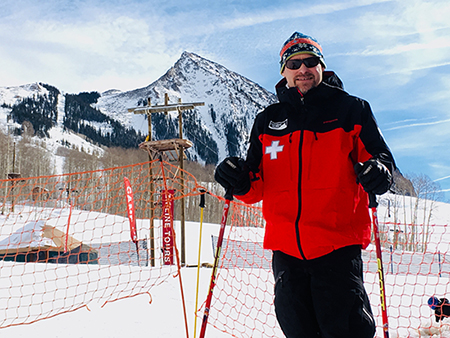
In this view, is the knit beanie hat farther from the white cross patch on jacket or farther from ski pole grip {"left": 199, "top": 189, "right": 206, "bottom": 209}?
ski pole grip {"left": 199, "top": 189, "right": 206, "bottom": 209}

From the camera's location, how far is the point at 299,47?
6.13 feet

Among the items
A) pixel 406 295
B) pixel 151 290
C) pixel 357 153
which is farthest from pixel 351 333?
pixel 406 295

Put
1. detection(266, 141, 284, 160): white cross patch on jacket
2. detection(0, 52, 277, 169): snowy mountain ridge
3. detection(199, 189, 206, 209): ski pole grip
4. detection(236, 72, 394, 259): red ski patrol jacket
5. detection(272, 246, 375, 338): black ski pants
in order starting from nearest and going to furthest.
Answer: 1. detection(272, 246, 375, 338): black ski pants
2. detection(236, 72, 394, 259): red ski patrol jacket
3. detection(266, 141, 284, 160): white cross patch on jacket
4. detection(199, 189, 206, 209): ski pole grip
5. detection(0, 52, 277, 169): snowy mountain ridge

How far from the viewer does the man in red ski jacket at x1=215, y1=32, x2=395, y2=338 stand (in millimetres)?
1501

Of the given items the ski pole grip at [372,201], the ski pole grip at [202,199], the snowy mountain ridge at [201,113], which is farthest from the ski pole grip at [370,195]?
the snowy mountain ridge at [201,113]

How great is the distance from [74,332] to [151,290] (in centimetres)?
114

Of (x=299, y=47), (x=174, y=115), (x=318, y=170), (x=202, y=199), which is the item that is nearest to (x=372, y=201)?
(x=318, y=170)

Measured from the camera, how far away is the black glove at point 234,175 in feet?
5.96

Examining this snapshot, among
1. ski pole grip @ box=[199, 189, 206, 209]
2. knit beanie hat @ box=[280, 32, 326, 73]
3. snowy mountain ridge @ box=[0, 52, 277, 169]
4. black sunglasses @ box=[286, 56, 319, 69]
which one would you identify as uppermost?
snowy mountain ridge @ box=[0, 52, 277, 169]

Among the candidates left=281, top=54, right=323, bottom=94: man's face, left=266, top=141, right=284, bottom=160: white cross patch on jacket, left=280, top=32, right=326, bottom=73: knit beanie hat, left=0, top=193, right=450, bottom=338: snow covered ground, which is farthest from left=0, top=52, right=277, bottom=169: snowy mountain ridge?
left=266, top=141, right=284, bottom=160: white cross patch on jacket

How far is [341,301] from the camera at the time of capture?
4.83ft

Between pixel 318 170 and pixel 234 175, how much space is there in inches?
17.2

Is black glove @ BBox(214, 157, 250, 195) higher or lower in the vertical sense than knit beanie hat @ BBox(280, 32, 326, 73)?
lower

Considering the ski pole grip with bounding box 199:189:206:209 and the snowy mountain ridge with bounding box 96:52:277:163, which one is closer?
the ski pole grip with bounding box 199:189:206:209
